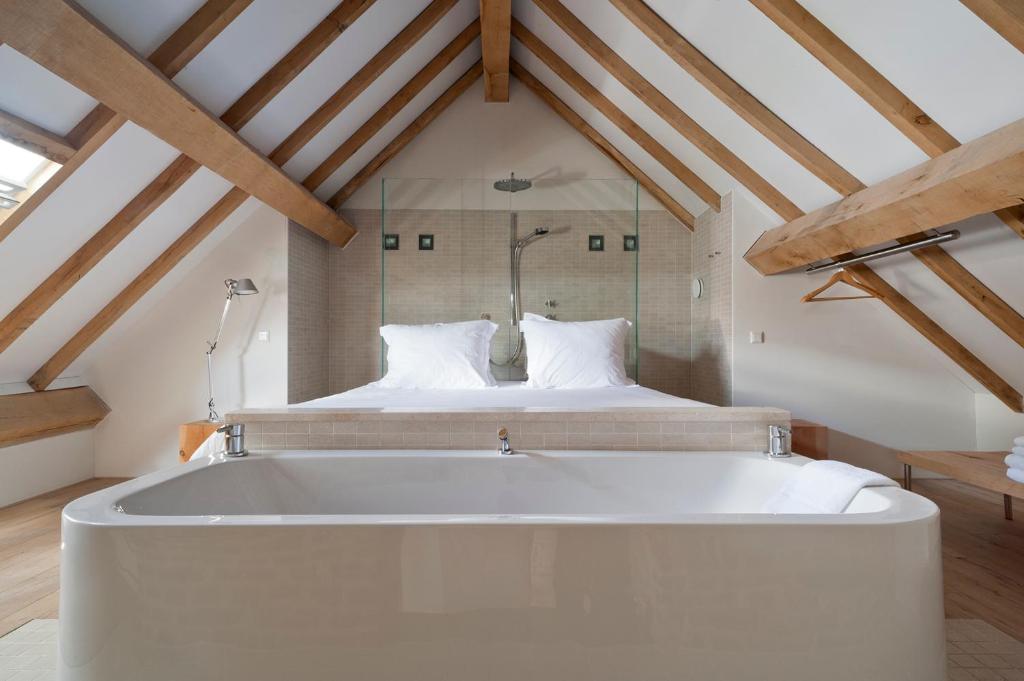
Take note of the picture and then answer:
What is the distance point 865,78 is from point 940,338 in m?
2.09

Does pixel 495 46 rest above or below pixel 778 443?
above

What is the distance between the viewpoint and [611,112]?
4242 mm

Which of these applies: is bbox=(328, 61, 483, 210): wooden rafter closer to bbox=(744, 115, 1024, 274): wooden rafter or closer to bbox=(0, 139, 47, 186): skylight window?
bbox=(0, 139, 47, 186): skylight window

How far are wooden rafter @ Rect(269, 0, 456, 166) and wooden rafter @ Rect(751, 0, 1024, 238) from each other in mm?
1925

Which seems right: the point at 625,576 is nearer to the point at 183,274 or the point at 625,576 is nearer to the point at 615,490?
the point at 615,490

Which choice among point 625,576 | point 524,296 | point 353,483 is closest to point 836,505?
point 625,576

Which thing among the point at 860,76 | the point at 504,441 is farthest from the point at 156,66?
the point at 860,76

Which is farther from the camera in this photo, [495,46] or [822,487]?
[495,46]

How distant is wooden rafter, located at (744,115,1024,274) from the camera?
2.13 meters

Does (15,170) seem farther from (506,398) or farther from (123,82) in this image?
(506,398)

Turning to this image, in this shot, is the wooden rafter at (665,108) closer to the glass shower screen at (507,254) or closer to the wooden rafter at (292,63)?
the glass shower screen at (507,254)

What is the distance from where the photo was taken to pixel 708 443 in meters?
2.13

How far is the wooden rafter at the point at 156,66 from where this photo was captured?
7.95 feet

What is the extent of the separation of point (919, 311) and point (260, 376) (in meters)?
4.16
